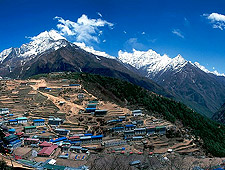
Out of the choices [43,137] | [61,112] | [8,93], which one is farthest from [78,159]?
[8,93]

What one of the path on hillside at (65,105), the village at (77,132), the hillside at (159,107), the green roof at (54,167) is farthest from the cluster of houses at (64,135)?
the hillside at (159,107)

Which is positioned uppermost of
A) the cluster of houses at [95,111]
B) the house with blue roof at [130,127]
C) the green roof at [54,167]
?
the cluster of houses at [95,111]

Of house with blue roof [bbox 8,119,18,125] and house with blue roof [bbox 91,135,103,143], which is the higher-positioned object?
house with blue roof [bbox 8,119,18,125]

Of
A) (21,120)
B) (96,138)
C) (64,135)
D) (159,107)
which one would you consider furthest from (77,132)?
(159,107)

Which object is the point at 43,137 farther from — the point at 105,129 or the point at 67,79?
the point at 67,79

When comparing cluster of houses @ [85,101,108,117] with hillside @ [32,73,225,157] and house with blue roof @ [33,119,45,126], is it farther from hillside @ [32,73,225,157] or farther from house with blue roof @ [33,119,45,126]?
house with blue roof @ [33,119,45,126]

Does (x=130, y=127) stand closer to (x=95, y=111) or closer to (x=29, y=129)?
(x=95, y=111)

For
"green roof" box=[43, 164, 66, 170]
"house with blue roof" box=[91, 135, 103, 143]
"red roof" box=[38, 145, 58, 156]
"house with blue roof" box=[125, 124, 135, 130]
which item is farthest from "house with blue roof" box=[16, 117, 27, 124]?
"house with blue roof" box=[125, 124, 135, 130]

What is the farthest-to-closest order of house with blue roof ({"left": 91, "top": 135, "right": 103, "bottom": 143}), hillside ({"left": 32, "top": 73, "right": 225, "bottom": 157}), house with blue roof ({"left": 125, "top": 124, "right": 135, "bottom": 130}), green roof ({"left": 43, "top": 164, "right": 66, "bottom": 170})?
hillside ({"left": 32, "top": 73, "right": 225, "bottom": 157}) → house with blue roof ({"left": 125, "top": 124, "right": 135, "bottom": 130}) → house with blue roof ({"left": 91, "top": 135, "right": 103, "bottom": 143}) → green roof ({"left": 43, "top": 164, "right": 66, "bottom": 170})

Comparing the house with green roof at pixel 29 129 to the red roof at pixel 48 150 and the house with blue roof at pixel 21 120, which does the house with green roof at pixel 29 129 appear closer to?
the house with blue roof at pixel 21 120
